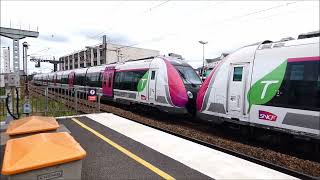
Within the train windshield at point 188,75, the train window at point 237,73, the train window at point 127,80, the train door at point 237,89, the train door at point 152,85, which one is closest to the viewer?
the train door at point 237,89

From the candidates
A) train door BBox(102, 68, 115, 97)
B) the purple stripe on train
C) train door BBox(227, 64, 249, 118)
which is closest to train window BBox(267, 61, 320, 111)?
train door BBox(227, 64, 249, 118)

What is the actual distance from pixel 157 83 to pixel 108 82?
7364 millimetres

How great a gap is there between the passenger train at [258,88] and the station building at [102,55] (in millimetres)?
41253

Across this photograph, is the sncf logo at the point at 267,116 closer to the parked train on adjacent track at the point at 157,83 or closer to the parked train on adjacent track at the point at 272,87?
the parked train on adjacent track at the point at 272,87

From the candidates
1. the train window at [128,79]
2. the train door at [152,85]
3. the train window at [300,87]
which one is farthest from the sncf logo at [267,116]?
the train window at [128,79]

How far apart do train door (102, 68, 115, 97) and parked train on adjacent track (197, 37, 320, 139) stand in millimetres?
10633

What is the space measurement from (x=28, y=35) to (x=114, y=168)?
677 cm

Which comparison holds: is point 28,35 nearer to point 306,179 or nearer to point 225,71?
point 225,71

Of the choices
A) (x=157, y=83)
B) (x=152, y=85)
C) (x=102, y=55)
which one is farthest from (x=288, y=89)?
(x=102, y=55)

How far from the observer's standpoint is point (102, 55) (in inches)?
2584

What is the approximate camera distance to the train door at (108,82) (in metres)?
19.3

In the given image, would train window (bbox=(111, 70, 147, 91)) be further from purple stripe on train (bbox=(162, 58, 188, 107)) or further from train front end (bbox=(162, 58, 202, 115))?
purple stripe on train (bbox=(162, 58, 188, 107))

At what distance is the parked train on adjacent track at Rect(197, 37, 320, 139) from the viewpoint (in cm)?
684

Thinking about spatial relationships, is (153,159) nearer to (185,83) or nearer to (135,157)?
(135,157)
